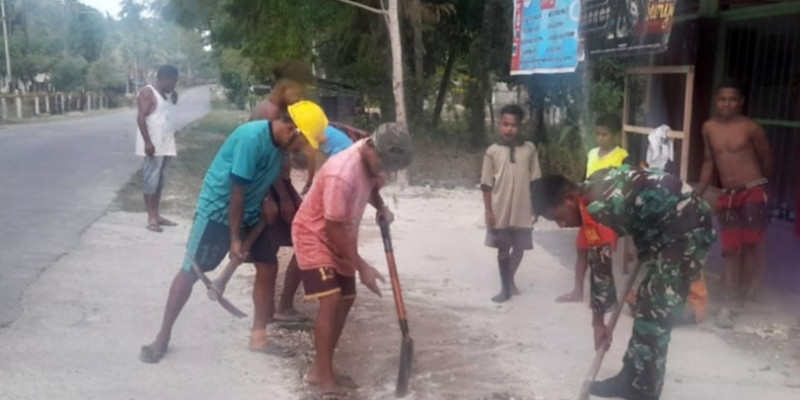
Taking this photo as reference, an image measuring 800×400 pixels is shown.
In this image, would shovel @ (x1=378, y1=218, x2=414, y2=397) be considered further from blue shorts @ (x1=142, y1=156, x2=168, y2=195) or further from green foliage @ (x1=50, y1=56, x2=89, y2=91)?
green foliage @ (x1=50, y1=56, x2=89, y2=91)

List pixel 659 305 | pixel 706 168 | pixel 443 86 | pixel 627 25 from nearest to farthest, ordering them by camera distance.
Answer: pixel 659 305 → pixel 706 168 → pixel 627 25 → pixel 443 86

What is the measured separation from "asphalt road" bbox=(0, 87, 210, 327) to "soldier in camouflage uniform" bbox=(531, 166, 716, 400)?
348cm

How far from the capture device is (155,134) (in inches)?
344

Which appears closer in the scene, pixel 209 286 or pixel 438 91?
pixel 209 286

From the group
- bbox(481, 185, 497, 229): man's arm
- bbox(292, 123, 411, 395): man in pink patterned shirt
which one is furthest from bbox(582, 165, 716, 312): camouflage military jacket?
bbox(481, 185, 497, 229): man's arm

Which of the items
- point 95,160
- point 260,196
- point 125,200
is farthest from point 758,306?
point 95,160

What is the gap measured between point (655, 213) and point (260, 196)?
2.18 metres

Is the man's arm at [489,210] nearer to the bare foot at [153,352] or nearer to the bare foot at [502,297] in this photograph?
the bare foot at [502,297]

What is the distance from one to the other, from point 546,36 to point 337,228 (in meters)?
4.83

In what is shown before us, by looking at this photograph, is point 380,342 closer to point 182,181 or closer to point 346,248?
point 346,248

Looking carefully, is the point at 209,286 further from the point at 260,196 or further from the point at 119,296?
the point at 119,296

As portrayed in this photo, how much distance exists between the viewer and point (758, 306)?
6.24 meters

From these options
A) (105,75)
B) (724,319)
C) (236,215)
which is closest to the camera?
(236,215)

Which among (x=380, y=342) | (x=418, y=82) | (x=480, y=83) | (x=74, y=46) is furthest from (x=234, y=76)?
(x=380, y=342)
